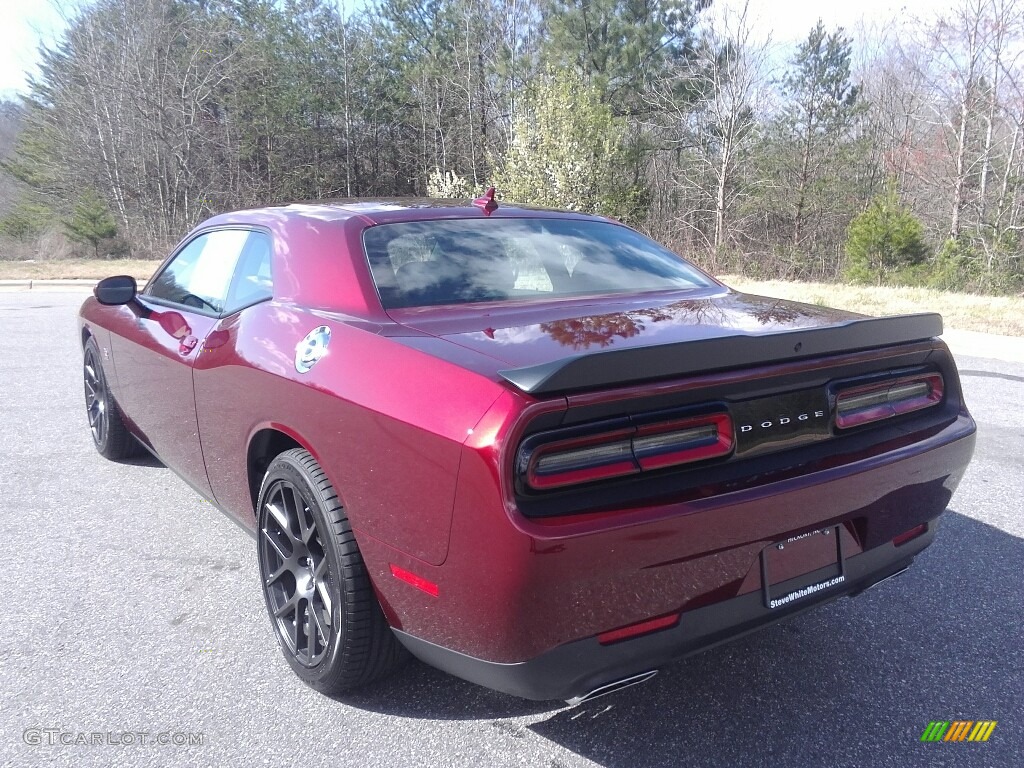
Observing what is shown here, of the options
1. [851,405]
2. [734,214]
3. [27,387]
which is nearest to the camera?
[851,405]

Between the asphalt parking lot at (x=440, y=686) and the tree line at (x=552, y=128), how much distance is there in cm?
1846

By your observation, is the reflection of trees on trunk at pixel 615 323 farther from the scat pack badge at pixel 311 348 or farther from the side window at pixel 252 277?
the side window at pixel 252 277

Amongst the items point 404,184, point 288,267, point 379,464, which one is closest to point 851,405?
point 379,464

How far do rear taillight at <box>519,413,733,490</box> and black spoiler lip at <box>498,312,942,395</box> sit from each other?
123 millimetres

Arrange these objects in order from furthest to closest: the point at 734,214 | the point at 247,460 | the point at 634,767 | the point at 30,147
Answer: the point at 30,147
the point at 734,214
the point at 247,460
the point at 634,767

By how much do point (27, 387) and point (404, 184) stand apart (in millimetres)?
29049

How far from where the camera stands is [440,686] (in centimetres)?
251

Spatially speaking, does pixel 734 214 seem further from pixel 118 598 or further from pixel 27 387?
pixel 118 598

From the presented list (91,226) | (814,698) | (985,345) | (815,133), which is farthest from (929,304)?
(91,226)

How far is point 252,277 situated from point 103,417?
226cm

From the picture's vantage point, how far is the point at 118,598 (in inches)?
122

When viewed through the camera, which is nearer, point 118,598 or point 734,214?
point 118,598

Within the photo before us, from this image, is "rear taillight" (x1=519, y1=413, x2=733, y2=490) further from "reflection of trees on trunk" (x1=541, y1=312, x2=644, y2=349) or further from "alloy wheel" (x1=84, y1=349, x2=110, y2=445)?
"alloy wheel" (x1=84, y1=349, x2=110, y2=445)

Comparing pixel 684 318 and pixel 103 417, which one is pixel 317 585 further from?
pixel 103 417
